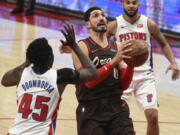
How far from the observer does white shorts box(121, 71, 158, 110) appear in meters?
7.14

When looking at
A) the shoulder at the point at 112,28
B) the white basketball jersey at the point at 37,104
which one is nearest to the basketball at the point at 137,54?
the white basketball jersey at the point at 37,104

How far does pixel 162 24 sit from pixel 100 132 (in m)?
10.0

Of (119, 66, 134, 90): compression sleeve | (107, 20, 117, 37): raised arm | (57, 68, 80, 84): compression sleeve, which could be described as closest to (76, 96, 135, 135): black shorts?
(119, 66, 134, 90): compression sleeve

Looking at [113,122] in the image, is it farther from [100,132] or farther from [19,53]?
[19,53]

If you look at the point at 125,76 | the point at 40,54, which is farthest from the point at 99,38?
the point at 40,54

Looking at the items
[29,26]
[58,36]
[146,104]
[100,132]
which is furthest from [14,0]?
[100,132]

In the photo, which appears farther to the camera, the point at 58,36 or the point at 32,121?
the point at 58,36

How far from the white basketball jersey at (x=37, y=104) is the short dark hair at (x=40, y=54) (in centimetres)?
10

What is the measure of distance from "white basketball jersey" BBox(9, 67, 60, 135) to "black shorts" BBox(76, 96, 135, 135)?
3.13ft

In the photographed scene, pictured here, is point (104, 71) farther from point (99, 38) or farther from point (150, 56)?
point (150, 56)

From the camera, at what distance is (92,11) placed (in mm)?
6219

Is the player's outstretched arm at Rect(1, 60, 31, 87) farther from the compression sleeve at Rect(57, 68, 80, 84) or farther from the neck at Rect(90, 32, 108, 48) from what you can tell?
the neck at Rect(90, 32, 108, 48)

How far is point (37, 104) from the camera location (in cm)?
486

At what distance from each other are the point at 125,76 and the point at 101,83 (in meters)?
0.27
